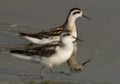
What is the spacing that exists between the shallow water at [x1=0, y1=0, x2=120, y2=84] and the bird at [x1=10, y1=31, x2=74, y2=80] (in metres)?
0.42

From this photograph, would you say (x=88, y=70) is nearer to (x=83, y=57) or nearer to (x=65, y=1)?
(x=83, y=57)

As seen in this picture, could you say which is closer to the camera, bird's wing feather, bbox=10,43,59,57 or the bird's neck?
bird's wing feather, bbox=10,43,59,57

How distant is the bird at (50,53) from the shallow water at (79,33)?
42cm

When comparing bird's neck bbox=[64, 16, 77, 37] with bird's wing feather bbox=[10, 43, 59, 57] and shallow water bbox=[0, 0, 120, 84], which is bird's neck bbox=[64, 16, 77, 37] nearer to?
shallow water bbox=[0, 0, 120, 84]

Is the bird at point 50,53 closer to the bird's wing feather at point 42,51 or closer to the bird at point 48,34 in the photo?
the bird's wing feather at point 42,51

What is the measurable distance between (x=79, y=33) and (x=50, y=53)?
3.98 metres

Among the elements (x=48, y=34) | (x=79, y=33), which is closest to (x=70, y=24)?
(x=79, y=33)

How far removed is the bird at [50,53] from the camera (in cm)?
1156

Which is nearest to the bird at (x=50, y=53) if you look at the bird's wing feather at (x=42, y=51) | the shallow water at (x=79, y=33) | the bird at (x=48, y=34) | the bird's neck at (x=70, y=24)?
the bird's wing feather at (x=42, y=51)

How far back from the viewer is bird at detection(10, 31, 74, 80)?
11562 mm

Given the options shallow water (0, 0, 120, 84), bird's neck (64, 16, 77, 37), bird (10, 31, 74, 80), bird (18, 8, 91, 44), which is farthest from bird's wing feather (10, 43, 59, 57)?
bird's neck (64, 16, 77, 37)

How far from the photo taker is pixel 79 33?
610 inches

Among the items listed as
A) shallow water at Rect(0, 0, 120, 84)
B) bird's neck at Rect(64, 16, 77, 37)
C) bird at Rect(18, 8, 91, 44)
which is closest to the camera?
shallow water at Rect(0, 0, 120, 84)

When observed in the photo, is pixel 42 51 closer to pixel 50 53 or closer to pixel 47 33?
pixel 50 53
